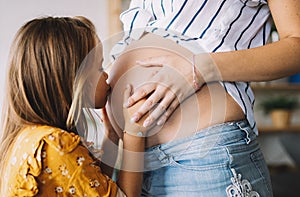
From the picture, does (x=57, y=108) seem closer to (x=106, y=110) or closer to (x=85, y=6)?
(x=106, y=110)

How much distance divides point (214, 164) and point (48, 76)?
0.40m

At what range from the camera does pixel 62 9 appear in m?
3.79

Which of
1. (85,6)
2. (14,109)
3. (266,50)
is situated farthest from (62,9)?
(266,50)

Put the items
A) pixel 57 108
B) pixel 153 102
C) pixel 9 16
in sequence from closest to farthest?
pixel 153 102, pixel 57 108, pixel 9 16

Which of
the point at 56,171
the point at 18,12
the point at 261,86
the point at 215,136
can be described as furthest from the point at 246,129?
the point at 261,86

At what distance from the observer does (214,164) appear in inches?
44.8

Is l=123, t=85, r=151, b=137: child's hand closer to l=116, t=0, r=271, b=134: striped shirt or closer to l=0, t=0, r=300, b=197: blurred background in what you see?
l=116, t=0, r=271, b=134: striped shirt

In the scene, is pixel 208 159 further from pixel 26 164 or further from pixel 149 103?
pixel 26 164

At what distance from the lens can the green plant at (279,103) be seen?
4.24 m

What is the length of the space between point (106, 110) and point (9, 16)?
2647 mm

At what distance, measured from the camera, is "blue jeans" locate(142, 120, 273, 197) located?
1.13 m

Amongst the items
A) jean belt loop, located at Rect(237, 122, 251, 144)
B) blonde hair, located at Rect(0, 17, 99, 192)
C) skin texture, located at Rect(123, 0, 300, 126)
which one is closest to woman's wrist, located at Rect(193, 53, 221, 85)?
skin texture, located at Rect(123, 0, 300, 126)

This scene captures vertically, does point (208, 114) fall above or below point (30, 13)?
above

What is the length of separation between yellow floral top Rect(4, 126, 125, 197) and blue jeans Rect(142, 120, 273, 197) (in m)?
0.12
